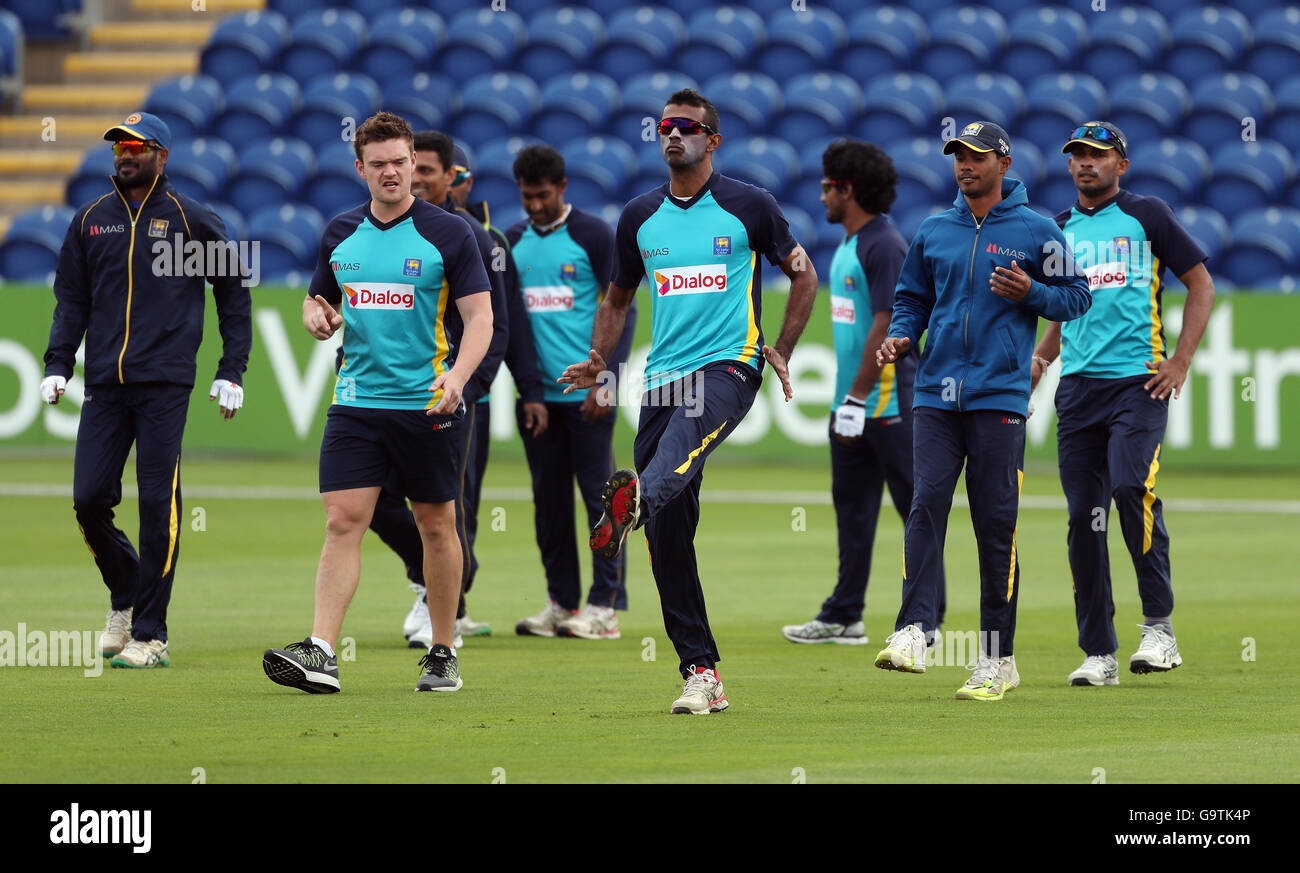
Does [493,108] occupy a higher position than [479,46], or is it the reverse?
[479,46]

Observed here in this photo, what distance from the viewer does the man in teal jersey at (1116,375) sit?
8727 millimetres

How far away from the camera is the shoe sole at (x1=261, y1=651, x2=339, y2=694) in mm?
7785

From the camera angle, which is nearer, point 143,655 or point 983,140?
point 983,140

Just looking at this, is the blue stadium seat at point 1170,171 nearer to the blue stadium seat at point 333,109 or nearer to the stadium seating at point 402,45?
the stadium seating at point 402,45

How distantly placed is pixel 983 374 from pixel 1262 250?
16.7 metres

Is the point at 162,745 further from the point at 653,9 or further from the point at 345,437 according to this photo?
the point at 653,9

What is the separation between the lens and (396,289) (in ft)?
26.5

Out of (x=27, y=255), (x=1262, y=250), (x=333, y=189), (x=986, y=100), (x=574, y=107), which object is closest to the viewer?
(x=1262, y=250)

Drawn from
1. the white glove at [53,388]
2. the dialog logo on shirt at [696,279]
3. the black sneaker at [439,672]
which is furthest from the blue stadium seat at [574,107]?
the dialog logo on shirt at [696,279]

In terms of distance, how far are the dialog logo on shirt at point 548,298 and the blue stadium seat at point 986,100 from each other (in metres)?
15.5

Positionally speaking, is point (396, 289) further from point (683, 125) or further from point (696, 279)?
point (683, 125)

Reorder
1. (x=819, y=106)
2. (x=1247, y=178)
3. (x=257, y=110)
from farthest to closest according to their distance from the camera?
(x=257, y=110) → (x=819, y=106) → (x=1247, y=178)

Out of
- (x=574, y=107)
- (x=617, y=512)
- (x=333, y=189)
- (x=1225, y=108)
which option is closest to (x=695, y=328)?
(x=617, y=512)

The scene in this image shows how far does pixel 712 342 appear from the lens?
7.68 metres
